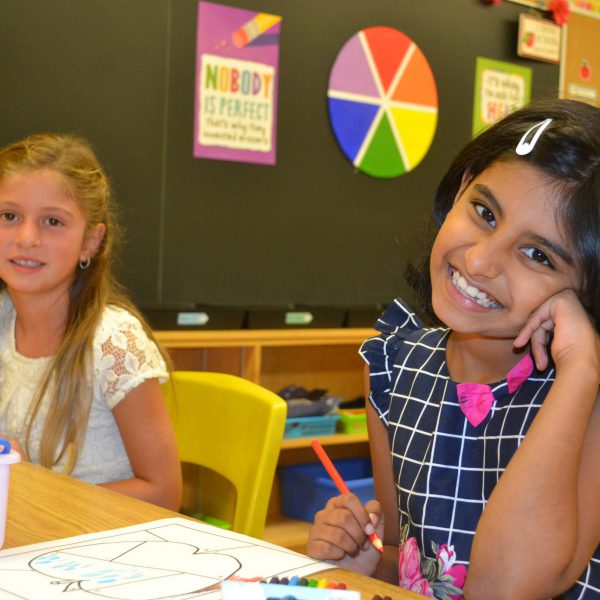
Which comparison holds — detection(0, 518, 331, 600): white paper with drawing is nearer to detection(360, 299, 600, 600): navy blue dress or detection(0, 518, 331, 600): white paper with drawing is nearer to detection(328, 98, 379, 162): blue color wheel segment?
detection(360, 299, 600, 600): navy blue dress

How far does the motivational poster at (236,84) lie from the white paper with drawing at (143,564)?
205 centimetres

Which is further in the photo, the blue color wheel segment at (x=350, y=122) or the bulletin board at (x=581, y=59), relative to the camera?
the bulletin board at (x=581, y=59)

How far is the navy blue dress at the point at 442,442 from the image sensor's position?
1116 mm

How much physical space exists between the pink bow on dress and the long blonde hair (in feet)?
2.21

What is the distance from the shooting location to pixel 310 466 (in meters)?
3.07

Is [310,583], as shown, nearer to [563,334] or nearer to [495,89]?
[563,334]

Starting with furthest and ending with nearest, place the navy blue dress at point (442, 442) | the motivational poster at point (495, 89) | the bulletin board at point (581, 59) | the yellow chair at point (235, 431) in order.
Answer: the bulletin board at point (581, 59)
the motivational poster at point (495, 89)
the yellow chair at point (235, 431)
the navy blue dress at point (442, 442)

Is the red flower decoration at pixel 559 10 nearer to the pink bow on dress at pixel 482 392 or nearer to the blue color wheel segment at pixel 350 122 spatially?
the blue color wheel segment at pixel 350 122

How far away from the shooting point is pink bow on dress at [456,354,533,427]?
1147 millimetres

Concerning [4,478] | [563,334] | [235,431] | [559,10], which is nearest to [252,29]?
[559,10]

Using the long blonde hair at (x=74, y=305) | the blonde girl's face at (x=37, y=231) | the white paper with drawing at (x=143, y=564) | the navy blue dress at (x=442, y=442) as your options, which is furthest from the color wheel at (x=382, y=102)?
the white paper with drawing at (x=143, y=564)

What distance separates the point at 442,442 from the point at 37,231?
0.84m

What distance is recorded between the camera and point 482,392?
1165 mm

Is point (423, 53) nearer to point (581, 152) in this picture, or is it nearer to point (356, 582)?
point (581, 152)
